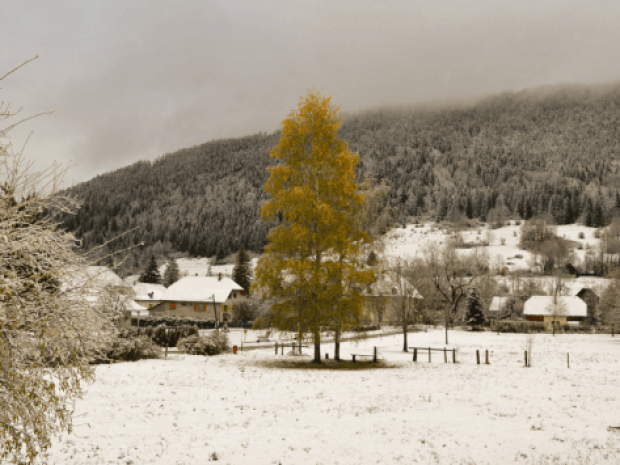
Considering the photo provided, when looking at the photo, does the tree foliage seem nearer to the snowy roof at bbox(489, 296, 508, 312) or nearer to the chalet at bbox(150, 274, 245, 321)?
the chalet at bbox(150, 274, 245, 321)

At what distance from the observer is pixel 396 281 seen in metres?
32.7

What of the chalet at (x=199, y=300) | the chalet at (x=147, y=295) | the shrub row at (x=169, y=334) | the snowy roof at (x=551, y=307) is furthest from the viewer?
the chalet at (x=147, y=295)

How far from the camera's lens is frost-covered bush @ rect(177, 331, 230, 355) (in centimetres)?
2783

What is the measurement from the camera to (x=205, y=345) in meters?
27.8

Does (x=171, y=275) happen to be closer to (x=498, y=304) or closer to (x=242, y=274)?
(x=242, y=274)

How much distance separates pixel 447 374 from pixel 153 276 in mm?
98142

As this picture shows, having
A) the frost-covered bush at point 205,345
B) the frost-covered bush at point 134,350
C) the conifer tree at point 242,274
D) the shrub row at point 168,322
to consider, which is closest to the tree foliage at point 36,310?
the frost-covered bush at point 134,350

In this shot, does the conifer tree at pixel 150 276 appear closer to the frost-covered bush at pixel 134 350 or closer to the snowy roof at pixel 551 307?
the snowy roof at pixel 551 307

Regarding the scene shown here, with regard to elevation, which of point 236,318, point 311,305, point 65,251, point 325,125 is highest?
point 325,125

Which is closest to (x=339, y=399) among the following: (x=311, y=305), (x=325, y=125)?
(x=311, y=305)

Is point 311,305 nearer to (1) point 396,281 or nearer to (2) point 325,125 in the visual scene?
(2) point 325,125

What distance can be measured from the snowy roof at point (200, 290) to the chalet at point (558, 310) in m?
52.3

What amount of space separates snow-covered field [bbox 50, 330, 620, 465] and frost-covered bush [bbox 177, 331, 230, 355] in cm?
710

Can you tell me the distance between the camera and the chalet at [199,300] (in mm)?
73750
